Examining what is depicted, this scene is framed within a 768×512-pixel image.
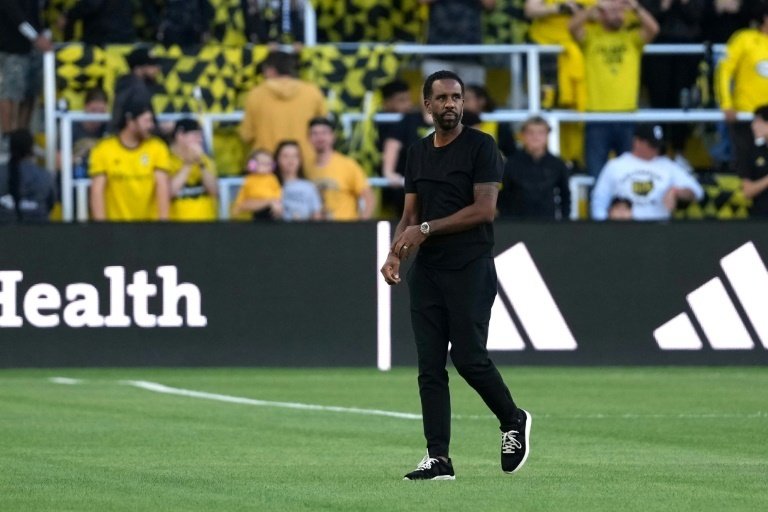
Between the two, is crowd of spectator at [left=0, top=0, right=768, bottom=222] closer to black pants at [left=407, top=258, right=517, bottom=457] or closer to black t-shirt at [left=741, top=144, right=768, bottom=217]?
black t-shirt at [left=741, top=144, right=768, bottom=217]

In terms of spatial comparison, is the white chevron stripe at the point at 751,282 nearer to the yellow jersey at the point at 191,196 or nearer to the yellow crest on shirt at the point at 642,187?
the yellow crest on shirt at the point at 642,187

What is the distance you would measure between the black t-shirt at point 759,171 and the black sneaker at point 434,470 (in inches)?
430

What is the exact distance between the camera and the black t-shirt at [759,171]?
1902 centimetres

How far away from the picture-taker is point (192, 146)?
18859mm

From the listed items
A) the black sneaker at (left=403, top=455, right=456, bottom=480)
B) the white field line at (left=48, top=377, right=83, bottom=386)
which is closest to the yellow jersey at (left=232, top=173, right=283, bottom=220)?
the white field line at (left=48, top=377, right=83, bottom=386)

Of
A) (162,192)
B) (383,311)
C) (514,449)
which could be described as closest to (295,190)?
(162,192)

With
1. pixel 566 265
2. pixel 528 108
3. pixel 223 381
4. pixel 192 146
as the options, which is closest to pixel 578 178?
pixel 528 108

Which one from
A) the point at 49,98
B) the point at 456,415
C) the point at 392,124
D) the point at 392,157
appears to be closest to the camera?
the point at 456,415

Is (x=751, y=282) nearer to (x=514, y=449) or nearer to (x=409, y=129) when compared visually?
(x=409, y=129)

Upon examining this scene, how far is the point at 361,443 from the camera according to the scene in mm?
10891

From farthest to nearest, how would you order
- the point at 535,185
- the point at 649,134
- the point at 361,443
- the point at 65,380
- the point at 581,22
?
the point at 581,22 < the point at 649,134 < the point at 535,185 < the point at 65,380 < the point at 361,443

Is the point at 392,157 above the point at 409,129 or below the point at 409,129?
below

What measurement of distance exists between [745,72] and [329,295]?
581cm

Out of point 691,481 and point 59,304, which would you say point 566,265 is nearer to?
point 59,304
